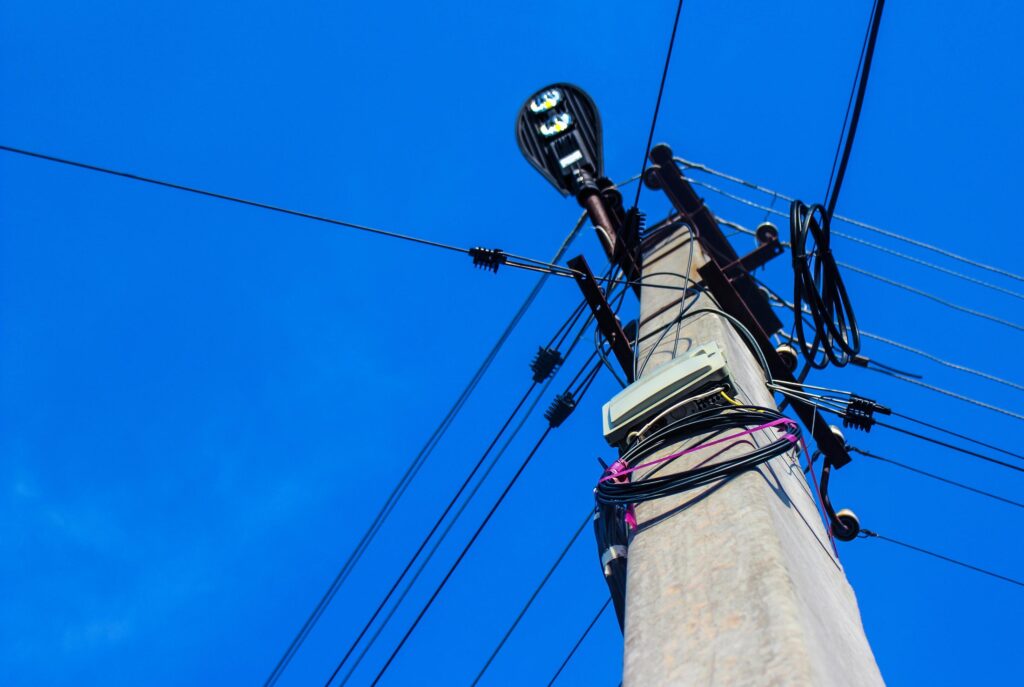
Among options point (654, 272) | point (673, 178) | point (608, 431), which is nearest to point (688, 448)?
point (608, 431)

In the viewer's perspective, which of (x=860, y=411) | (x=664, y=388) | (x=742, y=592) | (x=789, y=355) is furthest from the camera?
(x=789, y=355)

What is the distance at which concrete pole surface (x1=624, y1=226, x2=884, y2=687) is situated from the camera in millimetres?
2605

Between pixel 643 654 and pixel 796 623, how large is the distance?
1.61ft

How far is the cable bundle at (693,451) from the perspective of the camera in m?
3.62

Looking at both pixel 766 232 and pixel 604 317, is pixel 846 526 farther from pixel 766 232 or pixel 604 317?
pixel 766 232

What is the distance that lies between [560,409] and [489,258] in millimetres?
1652

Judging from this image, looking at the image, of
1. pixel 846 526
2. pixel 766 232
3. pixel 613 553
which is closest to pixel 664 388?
pixel 613 553

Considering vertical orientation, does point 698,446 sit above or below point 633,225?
below

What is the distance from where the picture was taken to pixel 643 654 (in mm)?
2930

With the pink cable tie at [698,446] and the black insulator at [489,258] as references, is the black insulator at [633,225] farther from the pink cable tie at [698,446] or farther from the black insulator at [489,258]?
the pink cable tie at [698,446]

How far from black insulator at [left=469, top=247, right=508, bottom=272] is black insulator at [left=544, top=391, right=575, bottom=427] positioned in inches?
60.8

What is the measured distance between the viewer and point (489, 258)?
5645 mm

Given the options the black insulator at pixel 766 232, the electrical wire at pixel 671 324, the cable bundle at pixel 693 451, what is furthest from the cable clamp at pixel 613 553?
the black insulator at pixel 766 232

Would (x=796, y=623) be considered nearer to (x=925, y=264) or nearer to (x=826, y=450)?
(x=826, y=450)
